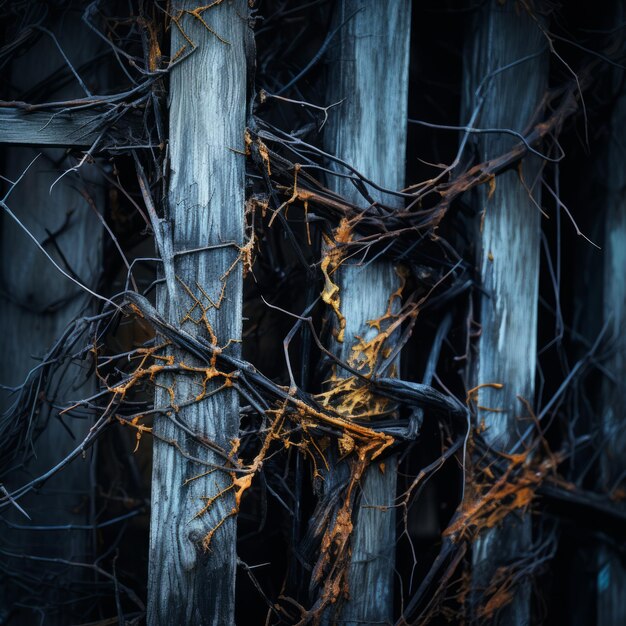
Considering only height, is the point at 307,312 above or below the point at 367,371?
above

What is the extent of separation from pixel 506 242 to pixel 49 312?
3.94 ft

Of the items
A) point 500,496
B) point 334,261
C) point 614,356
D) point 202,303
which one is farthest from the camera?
point 614,356

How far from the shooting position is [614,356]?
2072 millimetres

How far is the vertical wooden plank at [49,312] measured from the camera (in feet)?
5.97

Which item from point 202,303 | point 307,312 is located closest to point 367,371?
point 307,312

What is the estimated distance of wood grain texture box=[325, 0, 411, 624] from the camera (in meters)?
1.66

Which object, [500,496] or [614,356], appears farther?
[614,356]

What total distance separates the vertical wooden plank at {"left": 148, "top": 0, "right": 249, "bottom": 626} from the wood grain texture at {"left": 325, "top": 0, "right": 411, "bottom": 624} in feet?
1.01

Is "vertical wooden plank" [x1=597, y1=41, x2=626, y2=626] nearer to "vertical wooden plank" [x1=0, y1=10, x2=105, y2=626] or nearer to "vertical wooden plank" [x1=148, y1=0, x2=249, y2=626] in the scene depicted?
"vertical wooden plank" [x1=148, y1=0, x2=249, y2=626]

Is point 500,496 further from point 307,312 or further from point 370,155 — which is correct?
point 370,155

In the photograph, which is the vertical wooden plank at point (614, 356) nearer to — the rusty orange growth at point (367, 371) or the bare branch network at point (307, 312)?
the bare branch network at point (307, 312)

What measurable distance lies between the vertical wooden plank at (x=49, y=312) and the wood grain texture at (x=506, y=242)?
993 mm

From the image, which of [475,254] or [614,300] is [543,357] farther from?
[475,254]

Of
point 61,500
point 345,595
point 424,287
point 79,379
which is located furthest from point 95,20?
point 345,595
